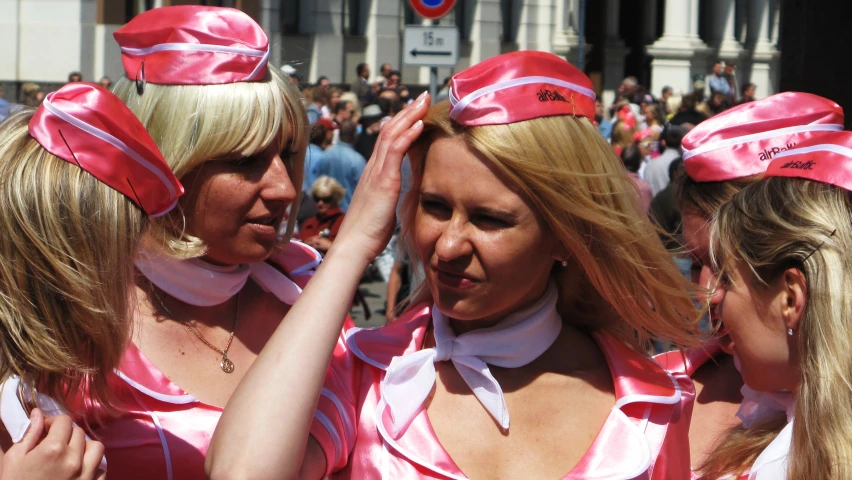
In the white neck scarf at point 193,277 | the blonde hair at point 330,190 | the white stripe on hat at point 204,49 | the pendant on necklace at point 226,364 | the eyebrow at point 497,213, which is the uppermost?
the white stripe on hat at point 204,49

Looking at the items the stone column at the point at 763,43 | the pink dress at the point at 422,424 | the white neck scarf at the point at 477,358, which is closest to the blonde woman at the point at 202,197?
the pink dress at the point at 422,424

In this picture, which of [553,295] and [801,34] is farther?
[801,34]

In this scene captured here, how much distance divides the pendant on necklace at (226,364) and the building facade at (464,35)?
1.01m

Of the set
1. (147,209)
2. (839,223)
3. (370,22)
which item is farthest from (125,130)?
(370,22)

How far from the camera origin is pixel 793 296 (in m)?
2.16

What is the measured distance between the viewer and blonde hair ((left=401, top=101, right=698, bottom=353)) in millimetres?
2184

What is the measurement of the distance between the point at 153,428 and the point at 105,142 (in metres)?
0.63

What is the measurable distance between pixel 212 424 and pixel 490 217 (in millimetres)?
723

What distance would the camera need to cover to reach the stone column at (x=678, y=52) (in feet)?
98.1

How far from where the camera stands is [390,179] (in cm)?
223

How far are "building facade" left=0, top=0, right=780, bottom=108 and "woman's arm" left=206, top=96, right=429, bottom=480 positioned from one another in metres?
1.13

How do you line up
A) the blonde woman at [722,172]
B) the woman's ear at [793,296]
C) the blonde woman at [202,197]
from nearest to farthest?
the woman's ear at [793,296] → the blonde woman at [202,197] → the blonde woman at [722,172]

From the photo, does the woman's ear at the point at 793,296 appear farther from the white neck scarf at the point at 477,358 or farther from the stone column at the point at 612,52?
the stone column at the point at 612,52

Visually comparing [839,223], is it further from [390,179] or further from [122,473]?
[122,473]
